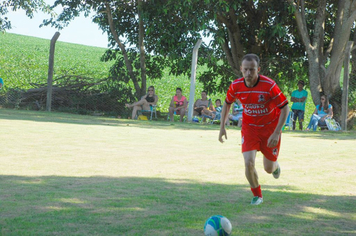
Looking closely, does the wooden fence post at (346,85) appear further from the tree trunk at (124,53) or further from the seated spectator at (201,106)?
the tree trunk at (124,53)

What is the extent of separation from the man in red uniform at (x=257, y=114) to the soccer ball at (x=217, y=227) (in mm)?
1632

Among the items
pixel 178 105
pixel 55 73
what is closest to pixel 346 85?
pixel 178 105

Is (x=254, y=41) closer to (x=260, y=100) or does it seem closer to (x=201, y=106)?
(x=201, y=106)

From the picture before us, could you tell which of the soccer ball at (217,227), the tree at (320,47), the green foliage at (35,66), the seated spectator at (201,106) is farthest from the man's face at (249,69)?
the green foliage at (35,66)

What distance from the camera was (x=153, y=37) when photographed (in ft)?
76.1

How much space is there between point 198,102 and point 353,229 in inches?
615

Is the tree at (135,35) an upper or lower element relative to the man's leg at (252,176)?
upper

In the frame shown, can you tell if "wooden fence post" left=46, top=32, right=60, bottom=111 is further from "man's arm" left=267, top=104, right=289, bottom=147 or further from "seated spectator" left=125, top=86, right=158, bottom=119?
"man's arm" left=267, top=104, right=289, bottom=147

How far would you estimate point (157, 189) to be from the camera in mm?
6379

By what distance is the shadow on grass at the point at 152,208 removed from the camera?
180 inches

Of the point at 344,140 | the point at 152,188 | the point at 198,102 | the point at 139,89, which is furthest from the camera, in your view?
the point at 139,89

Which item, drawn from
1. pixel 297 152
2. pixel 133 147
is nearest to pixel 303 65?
pixel 297 152

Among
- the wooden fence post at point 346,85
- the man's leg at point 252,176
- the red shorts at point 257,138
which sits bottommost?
the man's leg at point 252,176

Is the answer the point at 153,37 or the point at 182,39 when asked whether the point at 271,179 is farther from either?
the point at 153,37
